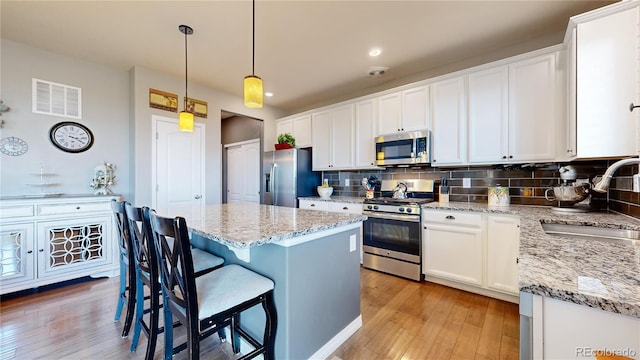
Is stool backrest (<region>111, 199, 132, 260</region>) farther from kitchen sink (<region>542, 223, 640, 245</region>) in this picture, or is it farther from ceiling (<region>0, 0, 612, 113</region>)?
kitchen sink (<region>542, 223, 640, 245</region>)

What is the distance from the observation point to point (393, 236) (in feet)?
9.91

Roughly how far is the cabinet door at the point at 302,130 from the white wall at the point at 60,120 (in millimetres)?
2488

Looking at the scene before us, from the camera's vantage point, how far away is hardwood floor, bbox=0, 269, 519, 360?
5.64 ft

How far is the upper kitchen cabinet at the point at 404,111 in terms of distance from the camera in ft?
10.2

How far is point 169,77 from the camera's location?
11.8 ft

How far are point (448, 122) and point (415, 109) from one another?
1.44 ft

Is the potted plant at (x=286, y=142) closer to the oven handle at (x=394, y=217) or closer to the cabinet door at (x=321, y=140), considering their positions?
the cabinet door at (x=321, y=140)

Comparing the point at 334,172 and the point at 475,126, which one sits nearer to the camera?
the point at 475,126

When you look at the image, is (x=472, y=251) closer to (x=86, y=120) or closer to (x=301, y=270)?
(x=301, y=270)

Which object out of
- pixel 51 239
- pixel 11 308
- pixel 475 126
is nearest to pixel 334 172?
pixel 475 126

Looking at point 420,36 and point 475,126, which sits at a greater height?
point 420,36

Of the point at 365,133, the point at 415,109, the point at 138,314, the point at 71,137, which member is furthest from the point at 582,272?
the point at 71,137

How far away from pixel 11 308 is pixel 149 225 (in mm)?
2271

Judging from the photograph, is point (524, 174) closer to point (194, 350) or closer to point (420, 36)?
point (420, 36)
